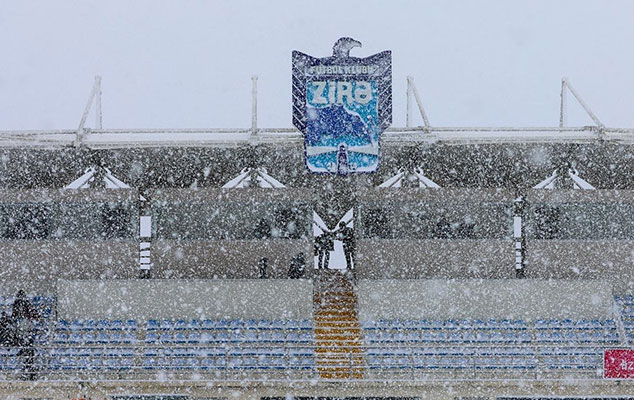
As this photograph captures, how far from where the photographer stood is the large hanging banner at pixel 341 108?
24688 mm

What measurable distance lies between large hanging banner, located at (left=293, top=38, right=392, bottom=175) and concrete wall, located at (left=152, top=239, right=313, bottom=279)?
4569 millimetres

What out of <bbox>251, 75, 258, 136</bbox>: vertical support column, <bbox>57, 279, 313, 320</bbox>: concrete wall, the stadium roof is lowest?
<bbox>57, 279, 313, 320</bbox>: concrete wall

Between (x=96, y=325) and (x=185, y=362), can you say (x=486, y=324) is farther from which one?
(x=96, y=325)

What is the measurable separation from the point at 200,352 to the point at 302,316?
3.41 m

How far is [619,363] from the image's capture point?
2281cm

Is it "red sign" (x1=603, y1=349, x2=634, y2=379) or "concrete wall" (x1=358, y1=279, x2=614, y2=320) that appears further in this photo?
"concrete wall" (x1=358, y1=279, x2=614, y2=320)

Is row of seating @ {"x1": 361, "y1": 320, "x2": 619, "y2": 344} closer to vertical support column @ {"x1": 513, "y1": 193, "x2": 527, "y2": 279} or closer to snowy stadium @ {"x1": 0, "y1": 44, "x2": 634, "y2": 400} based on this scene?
snowy stadium @ {"x1": 0, "y1": 44, "x2": 634, "y2": 400}

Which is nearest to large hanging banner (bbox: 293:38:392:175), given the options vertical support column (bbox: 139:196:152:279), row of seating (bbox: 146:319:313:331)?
row of seating (bbox: 146:319:313:331)

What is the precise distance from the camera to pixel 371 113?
24.9 metres

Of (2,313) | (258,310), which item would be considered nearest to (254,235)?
(258,310)

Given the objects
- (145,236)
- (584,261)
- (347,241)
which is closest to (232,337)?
(145,236)

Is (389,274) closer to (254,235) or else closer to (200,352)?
(254,235)

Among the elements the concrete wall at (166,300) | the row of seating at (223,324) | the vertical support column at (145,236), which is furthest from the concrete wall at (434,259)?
the vertical support column at (145,236)

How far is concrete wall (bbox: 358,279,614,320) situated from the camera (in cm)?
2666
